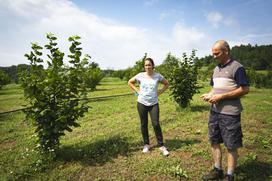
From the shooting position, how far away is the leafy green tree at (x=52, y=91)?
454 cm

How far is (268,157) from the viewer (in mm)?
4773

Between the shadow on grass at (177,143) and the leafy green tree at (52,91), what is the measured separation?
2.60 metres

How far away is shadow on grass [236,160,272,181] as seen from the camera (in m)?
3.87

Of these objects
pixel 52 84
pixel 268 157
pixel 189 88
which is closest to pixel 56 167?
pixel 52 84

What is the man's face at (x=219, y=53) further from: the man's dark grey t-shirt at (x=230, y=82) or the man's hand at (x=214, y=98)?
the man's hand at (x=214, y=98)

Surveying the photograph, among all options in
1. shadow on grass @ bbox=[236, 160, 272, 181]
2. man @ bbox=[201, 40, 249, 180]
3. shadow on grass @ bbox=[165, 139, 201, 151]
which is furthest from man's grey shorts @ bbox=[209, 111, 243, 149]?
shadow on grass @ bbox=[165, 139, 201, 151]

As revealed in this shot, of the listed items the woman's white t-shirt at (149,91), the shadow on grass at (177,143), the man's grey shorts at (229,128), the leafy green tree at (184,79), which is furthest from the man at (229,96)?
the leafy green tree at (184,79)

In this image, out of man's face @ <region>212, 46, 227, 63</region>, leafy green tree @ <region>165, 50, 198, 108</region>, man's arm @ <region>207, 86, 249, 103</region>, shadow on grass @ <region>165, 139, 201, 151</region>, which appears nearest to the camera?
man's arm @ <region>207, 86, 249, 103</region>

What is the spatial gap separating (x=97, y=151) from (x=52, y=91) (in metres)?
2.03

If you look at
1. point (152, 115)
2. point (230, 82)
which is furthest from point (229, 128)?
point (152, 115)

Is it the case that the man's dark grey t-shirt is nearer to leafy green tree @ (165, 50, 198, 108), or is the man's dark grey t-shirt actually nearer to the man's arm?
the man's arm

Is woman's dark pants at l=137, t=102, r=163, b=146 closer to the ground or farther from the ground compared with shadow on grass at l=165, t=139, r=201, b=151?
farther from the ground

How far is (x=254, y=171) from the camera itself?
13.5 feet

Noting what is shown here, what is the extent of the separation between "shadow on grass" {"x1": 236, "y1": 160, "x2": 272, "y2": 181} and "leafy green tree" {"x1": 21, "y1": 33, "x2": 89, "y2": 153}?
3.74 meters
